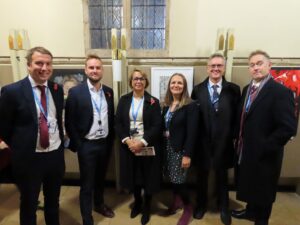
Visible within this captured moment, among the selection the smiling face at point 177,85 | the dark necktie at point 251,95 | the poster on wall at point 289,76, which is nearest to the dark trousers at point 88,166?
the smiling face at point 177,85

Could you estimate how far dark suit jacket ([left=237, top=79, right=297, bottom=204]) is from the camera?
1693mm

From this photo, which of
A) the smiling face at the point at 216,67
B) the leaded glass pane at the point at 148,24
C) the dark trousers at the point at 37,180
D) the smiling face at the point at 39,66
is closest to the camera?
the smiling face at the point at 39,66

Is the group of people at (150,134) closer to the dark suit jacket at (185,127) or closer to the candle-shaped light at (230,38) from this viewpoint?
the dark suit jacket at (185,127)

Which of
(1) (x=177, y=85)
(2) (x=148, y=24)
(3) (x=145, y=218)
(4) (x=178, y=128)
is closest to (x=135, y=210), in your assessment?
(3) (x=145, y=218)

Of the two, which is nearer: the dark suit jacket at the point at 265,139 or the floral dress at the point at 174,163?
the dark suit jacket at the point at 265,139

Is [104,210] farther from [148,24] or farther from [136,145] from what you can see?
[148,24]

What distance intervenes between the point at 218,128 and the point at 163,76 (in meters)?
0.88

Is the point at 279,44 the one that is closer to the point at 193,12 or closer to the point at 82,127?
the point at 193,12

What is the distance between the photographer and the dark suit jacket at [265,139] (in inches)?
66.7

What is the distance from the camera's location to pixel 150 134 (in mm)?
2082

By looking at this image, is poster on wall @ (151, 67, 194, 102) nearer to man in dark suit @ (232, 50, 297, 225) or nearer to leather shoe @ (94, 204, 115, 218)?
man in dark suit @ (232, 50, 297, 225)

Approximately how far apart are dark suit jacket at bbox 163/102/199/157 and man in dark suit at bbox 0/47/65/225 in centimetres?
94

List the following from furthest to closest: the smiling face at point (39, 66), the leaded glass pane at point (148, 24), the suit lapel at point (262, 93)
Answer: the leaded glass pane at point (148, 24) < the suit lapel at point (262, 93) < the smiling face at point (39, 66)

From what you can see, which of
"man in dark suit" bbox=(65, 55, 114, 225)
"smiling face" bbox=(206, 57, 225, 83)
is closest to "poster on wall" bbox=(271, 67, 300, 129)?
"smiling face" bbox=(206, 57, 225, 83)
